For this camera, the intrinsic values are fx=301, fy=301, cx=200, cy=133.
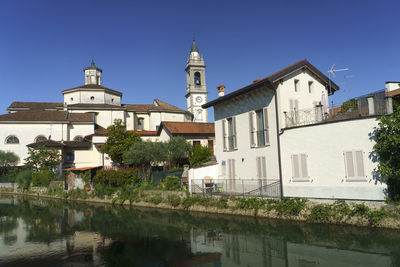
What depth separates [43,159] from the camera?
114 ft

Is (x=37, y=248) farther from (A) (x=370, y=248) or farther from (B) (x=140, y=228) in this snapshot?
(A) (x=370, y=248)

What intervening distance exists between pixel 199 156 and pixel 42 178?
19026mm

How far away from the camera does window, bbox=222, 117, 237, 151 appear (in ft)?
65.6

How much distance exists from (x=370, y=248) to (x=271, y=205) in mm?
5567

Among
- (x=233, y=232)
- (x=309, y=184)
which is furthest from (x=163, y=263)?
(x=309, y=184)

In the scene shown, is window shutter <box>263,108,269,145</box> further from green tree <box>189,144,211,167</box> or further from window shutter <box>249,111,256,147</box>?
green tree <box>189,144,211,167</box>

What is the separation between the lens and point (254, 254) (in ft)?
34.5

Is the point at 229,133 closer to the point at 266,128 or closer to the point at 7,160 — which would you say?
the point at 266,128

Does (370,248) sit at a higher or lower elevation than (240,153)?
lower

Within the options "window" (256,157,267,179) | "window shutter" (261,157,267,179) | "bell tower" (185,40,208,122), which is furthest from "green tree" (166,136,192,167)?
"bell tower" (185,40,208,122)

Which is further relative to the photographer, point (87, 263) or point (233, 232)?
point (233, 232)

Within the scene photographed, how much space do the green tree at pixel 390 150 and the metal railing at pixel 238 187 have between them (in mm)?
5169

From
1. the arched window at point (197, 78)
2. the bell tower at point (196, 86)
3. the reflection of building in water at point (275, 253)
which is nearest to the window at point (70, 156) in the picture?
the bell tower at point (196, 86)

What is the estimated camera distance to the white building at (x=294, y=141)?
12.9 m
